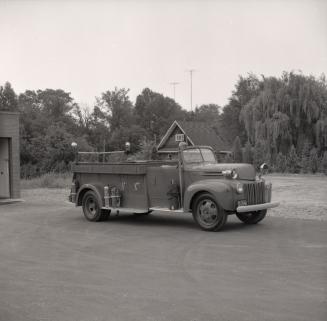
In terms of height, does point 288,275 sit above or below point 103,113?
below

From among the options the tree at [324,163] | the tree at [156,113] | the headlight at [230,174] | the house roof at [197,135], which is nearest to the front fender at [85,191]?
the headlight at [230,174]

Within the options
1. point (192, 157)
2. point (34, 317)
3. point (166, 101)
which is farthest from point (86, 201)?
point (166, 101)

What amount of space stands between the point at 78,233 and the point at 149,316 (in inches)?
253

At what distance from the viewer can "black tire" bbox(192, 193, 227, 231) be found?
11359mm

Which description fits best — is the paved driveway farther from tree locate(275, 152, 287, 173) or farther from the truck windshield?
tree locate(275, 152, 287, 173)

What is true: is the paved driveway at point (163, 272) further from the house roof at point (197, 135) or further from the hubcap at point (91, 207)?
the house roof at point (197, 135)

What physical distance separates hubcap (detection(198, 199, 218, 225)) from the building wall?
37.1 feet

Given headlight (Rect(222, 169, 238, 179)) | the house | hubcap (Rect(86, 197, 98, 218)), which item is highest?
the house

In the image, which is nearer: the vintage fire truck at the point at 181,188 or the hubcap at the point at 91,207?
the vintage fire truck at the point at 181,188

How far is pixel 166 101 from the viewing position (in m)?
82.7

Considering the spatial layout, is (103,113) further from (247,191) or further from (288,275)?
(288,275)

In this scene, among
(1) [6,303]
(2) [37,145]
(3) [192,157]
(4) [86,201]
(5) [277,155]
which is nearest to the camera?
(1) [6,303]

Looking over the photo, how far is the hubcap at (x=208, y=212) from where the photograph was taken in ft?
37.8

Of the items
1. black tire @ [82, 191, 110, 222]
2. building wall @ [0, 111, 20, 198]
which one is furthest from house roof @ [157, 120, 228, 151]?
black tire @ [82, 191, 110, 222]
